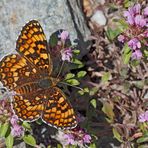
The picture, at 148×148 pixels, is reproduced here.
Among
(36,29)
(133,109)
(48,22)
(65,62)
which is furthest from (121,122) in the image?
(36,29)

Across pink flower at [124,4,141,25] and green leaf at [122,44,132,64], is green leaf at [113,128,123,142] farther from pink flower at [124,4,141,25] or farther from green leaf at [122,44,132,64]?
pink flower at [124,4,141,25]

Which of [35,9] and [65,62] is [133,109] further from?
[35,9]

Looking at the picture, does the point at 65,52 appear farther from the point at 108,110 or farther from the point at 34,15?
the point at 108,110

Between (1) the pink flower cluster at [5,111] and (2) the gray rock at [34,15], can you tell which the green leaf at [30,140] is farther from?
(2) the gray rock at [34,15]

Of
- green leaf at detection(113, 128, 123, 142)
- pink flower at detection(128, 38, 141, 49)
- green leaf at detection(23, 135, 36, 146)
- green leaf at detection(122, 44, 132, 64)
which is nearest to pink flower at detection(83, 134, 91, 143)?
green leaf at detection(113, 128, 123, 142)

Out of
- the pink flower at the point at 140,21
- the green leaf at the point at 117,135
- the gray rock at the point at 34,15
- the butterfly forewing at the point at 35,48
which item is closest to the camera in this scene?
the butterfly forewing at the point at 35,48

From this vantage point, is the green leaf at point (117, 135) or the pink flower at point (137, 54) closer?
the pink flower at point (137, 54)

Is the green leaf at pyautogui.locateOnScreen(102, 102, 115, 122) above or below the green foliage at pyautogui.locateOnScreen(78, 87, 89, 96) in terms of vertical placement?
below

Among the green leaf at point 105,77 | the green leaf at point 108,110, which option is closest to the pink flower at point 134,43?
the green leaf at point 105,77
